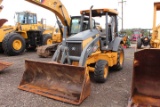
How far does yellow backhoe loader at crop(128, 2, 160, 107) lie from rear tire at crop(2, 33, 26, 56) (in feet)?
26.1

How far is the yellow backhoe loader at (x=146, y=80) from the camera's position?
3.47 m

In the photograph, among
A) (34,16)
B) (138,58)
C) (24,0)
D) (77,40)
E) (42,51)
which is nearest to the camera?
(138,58)

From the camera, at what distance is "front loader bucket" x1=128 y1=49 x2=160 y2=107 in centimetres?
348

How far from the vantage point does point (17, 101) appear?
13.2 feet

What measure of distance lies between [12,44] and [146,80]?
817cm

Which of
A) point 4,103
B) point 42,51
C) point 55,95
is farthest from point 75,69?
A: point 42,51

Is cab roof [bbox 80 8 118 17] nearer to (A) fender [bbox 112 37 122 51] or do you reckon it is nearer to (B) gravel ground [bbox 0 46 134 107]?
(A) fender [bbox 112 37 122 51]

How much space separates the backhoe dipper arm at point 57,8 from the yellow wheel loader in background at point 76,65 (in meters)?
1.90

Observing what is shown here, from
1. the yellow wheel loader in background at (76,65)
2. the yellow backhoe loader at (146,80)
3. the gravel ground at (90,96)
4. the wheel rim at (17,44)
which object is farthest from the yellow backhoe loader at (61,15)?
the yellow backhoe loader at (146,80)

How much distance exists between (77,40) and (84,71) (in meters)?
1.41

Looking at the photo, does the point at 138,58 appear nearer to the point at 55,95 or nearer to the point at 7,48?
the point at 55,95

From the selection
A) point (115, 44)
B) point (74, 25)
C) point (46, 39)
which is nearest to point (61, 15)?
point (74, 25)

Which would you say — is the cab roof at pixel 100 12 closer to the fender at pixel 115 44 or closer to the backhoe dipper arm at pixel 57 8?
the fender at pixel 115 44

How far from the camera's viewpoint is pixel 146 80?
3723 millimetres
